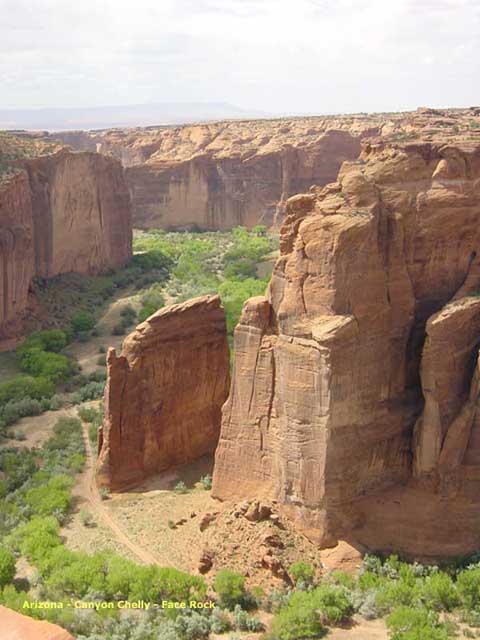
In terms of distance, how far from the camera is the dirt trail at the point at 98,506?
1994 centimetres

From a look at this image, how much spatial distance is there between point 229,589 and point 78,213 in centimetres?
4002

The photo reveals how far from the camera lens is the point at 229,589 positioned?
17500 millimetres

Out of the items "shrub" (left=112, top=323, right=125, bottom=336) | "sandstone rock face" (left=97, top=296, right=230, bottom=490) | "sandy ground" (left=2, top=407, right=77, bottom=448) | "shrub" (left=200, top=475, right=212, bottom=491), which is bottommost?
"sandy ground" (left=2, top=407, right=77, bottom=448)

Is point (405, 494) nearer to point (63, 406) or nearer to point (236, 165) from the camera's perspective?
point (63, 406)

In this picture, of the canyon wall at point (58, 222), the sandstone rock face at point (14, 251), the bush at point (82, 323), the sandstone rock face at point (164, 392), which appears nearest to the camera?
the sandstone rock face at point (164, 392)

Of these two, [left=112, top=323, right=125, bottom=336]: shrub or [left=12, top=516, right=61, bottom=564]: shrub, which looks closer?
[left=12, top=516, right=61, bottom=564]: shrub

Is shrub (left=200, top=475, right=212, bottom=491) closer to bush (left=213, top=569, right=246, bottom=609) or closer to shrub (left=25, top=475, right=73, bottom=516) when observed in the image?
shrub (left=25, top=475, right=73, bottom=516)

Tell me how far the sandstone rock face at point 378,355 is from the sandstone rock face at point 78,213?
31.9 metres

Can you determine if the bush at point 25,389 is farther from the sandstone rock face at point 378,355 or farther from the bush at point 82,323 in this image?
the sandstone rock face at point 378,355

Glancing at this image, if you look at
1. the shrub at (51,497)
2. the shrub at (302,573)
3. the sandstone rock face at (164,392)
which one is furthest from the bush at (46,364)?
the shrub at (302,573)

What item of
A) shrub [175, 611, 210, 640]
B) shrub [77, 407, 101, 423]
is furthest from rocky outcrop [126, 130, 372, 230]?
shrub [175, 611, 210, 640]

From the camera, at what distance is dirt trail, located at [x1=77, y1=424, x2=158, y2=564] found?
65.4 ft

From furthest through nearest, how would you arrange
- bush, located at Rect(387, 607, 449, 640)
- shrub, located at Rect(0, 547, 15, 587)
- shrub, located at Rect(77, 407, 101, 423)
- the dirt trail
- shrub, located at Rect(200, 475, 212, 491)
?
shrub, located at Rect(77, 407, 101, 423)
shrub, located at Rect(200, 475, 212, 491)
the dirt trail
shrub, located at Rect(0, 547, 15, 587)
bush, located at Rect(387, 607, 449, 640)

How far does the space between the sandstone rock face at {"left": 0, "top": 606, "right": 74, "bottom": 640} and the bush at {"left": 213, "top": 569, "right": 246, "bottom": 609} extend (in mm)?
10697
